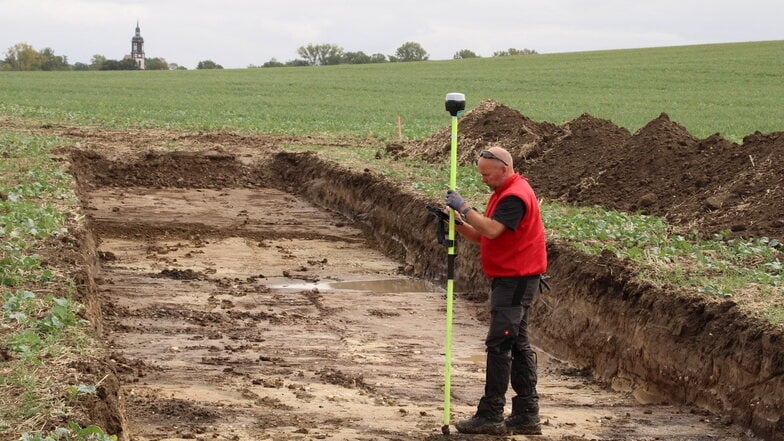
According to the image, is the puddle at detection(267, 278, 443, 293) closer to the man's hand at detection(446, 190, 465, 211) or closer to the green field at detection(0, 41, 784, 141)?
the man's hand at detection(446, 190, 465, 211)

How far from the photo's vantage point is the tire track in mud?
27.0ft

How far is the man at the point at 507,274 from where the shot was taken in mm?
7684

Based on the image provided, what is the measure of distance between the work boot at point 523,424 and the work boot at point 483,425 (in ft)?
0.23

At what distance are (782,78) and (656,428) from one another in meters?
52.4

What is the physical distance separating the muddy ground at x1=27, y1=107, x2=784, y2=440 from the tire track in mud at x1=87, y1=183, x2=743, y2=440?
0.10 feet

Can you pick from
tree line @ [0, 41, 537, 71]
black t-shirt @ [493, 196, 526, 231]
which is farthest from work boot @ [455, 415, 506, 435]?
tree line @ [0, 41, 537, 71]

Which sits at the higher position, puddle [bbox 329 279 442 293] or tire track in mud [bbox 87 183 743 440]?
tire track in mud [bbox 87 183 743 440]

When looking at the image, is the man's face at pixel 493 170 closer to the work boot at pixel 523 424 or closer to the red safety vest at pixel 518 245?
the red safety vest at pixel 518 245

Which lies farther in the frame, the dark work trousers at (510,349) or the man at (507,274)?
the dark work trousers at (510,349)

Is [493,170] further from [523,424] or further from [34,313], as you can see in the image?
[34,313]

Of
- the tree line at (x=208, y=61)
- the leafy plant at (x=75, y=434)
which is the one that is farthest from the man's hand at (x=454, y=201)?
the tree line at (x=208, y=61)

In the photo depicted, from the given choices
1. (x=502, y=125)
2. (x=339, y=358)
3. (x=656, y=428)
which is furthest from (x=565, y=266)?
(x=502, y=125)

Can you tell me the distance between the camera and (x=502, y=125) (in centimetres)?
2508

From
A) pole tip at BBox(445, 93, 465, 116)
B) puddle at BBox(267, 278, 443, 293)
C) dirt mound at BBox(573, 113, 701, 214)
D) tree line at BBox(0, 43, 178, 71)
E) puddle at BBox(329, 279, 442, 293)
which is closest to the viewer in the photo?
pole tip at BBox(445, 93, 465, 116)
